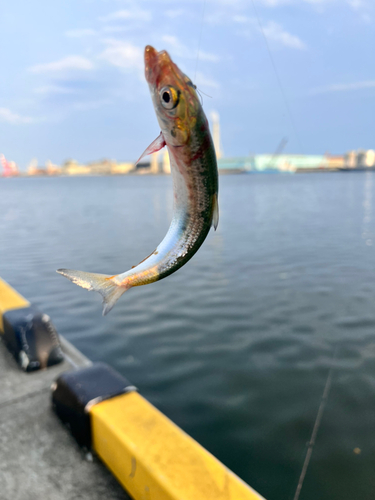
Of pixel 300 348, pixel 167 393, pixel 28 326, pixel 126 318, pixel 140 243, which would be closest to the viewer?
pixel 28 326

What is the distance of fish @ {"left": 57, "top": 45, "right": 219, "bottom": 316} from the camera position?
1229 millimetres

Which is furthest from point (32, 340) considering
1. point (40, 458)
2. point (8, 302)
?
point (40, 458)

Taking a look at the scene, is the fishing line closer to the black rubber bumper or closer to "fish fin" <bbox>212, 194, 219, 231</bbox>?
A: the black rubber bumper

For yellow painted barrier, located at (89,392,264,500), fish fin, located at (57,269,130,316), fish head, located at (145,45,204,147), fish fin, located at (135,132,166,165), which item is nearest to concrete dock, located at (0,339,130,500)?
yellow painted barrier, located at (89,392,264,500)

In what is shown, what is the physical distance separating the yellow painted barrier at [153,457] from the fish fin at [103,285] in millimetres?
2963

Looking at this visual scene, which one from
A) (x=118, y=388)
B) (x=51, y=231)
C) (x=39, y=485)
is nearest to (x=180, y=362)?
(x=118, y=388)

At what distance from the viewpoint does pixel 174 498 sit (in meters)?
3.69

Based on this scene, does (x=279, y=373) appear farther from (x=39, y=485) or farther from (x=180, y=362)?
(x=39, y=485)

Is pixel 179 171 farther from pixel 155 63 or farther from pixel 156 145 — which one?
pixel 155 63

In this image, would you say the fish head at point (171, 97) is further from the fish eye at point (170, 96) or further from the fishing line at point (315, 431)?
the fishing line at point (315, 431)

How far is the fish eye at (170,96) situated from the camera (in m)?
1.22

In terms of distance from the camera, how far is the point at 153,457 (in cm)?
414

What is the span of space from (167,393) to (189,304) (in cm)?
533

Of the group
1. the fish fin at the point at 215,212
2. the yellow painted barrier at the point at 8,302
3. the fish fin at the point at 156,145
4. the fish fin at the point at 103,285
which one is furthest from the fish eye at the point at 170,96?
the yellow painted barrier at the point at 8,302
